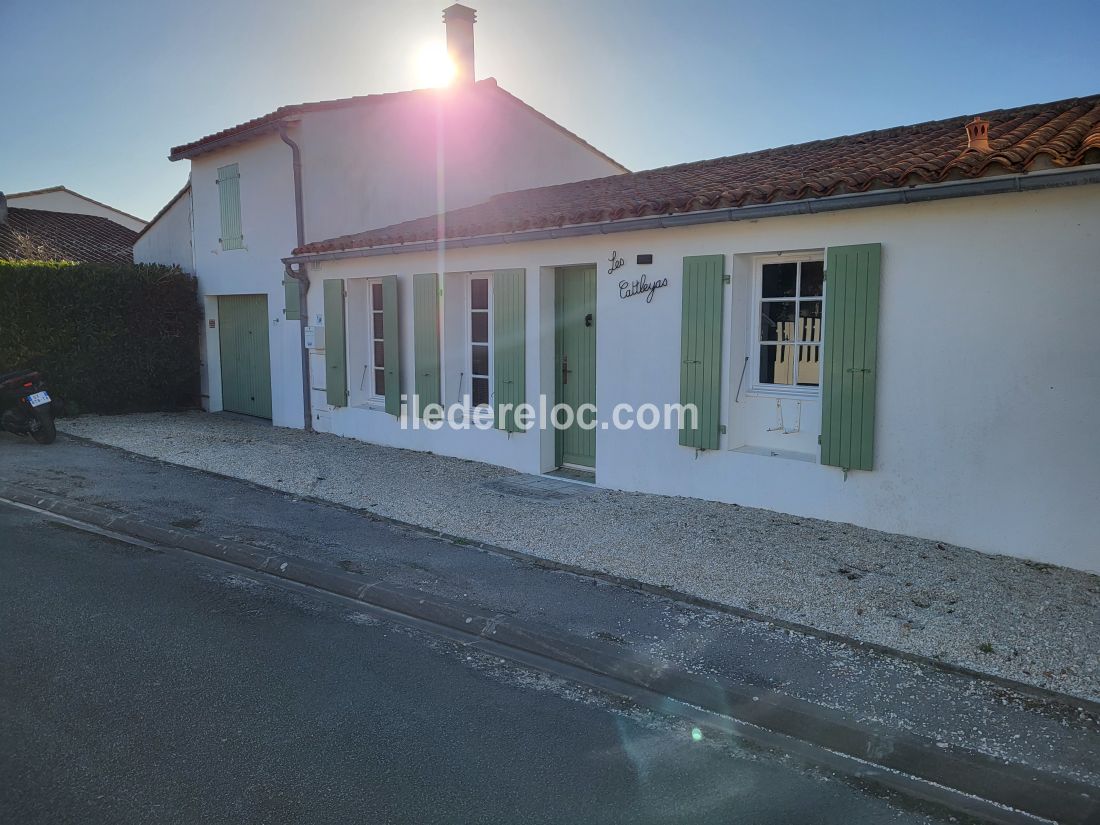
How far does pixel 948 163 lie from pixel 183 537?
6.57 m

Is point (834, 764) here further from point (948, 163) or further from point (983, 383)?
point (948, 163)

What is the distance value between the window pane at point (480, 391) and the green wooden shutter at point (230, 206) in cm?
597

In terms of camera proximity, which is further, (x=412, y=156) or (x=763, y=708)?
(x=412, y=156)

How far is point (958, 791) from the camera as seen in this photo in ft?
10.8

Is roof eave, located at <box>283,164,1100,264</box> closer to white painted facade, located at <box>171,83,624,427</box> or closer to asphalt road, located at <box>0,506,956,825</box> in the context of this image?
white painted facade, located at <box>171,83,624,427</box>

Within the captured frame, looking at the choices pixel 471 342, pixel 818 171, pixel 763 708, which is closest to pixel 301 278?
pixel 471 342

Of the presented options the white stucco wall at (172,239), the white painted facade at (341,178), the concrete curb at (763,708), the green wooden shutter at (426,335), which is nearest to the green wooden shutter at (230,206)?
the white painted facade at (341,178)

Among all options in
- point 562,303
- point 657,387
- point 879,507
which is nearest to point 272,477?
point 562,303

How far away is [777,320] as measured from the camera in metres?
7.19

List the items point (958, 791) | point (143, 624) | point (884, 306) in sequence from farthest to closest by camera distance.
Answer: point (884, 306) → point (143, 624) → point (958, 791)

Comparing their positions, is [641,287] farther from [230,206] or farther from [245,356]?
[230,206]

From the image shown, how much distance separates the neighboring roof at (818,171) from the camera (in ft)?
18.0

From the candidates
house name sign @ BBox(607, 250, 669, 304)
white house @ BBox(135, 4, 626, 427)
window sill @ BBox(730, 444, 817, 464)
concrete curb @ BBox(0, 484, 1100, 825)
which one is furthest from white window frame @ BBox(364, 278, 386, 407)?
window sill @ BBox(730, 444, 817, 464)

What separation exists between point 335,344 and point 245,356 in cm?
339
